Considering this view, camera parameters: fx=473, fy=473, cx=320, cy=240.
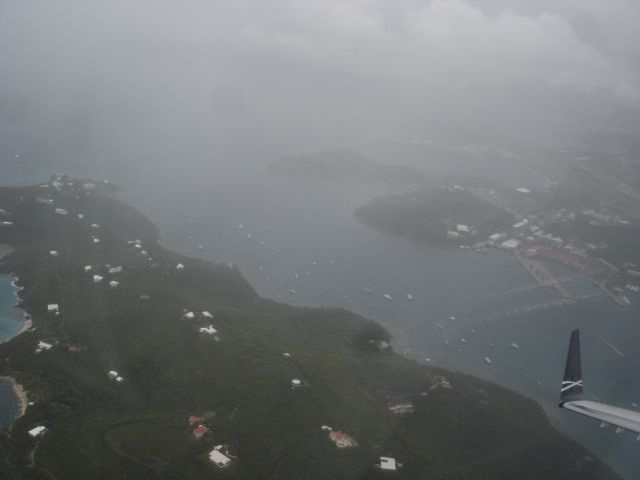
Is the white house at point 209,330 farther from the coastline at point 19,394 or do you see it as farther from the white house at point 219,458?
the white house at point 219,458

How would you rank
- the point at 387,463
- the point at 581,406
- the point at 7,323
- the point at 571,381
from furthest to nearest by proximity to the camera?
the point at 7,323, the point at 387,463, the point at 571,381, the point at 581,406

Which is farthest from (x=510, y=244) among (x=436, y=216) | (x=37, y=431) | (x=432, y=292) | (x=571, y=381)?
(x=37, y=431)

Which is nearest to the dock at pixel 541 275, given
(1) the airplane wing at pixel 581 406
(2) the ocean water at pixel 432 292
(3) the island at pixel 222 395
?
(2) the ocean water at pixel 432 292

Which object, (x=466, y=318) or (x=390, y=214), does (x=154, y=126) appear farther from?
(x=466, y=318)

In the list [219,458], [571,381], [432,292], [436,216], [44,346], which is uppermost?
[571,381]

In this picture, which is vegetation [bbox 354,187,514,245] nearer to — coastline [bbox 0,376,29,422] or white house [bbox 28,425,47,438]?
coastline [bbox 0,376,29,422]

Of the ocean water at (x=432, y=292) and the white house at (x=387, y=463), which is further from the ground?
the white house at (x=387, y=463)

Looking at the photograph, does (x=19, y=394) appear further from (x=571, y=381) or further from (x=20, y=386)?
(x=571, y=381)
